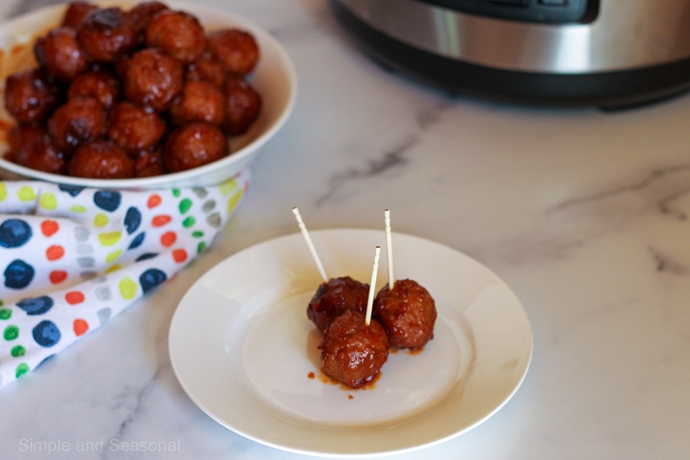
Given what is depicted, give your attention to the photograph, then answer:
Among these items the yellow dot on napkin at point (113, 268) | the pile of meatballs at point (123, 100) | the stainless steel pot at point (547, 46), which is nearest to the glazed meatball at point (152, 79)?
the pile of meatballs at point (123, 100)

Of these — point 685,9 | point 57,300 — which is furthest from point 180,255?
point 685,9

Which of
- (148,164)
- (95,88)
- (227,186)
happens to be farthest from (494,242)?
(95,88)

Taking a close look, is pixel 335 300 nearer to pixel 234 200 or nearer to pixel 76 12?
pixel 234 200

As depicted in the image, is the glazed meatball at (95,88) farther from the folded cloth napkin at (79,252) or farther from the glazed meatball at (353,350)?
the glazed meatball at (353,350)

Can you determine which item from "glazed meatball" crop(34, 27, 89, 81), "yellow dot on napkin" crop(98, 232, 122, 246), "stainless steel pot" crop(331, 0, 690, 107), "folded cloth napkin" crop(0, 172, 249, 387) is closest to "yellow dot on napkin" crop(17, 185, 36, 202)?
"folded cloth napkin" crop(0, 172, 249, 387)

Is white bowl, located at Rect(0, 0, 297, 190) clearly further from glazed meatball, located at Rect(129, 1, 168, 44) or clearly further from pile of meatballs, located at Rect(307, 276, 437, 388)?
pile of meatballs, located at Rect(307, 276, 437, 388)

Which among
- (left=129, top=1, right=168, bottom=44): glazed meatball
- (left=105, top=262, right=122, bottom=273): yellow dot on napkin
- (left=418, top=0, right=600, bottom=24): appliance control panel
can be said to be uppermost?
(left=129, top=1, right=168, bottom=44): glazed meatball
